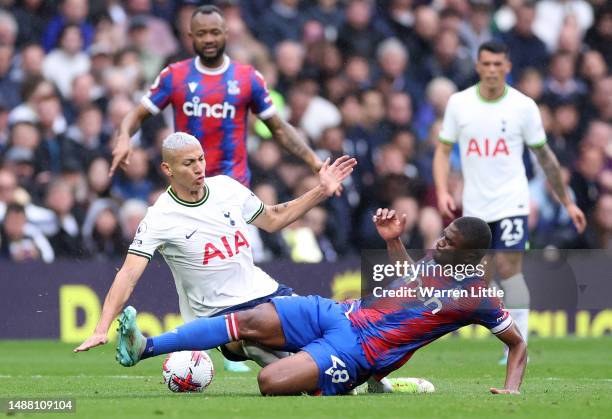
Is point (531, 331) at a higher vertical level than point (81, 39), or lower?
lower

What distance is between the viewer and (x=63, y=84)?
56.1 feet

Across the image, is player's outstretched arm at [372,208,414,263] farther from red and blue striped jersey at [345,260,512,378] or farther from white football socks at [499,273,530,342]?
white football socks at [499,273,530,342]

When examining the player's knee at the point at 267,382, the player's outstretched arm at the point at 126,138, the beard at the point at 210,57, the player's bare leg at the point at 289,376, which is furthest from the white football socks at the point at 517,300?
the player's knee at the point at 267,382

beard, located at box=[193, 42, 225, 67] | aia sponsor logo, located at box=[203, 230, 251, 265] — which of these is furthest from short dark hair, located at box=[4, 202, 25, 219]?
A: aia sponsor logo, located at box=[203, 230, 251, 265]

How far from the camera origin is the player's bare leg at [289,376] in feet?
30.0

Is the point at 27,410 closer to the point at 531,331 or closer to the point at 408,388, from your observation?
the point at 408,388

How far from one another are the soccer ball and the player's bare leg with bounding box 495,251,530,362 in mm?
3733

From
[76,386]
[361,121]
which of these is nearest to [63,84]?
[361,121]

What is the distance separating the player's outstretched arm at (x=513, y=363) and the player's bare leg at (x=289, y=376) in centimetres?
117

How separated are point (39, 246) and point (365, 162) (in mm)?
4103

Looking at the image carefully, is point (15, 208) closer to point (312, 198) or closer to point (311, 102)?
point (311, 102)

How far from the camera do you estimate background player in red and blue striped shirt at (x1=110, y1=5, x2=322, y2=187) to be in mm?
11844

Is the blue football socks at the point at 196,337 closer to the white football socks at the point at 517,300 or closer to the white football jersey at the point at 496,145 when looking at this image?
the white football socks at the point at 517,300

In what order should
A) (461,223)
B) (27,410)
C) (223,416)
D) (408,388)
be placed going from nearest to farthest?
(223,416) < (27,410) < (461,223) < (408,388)
